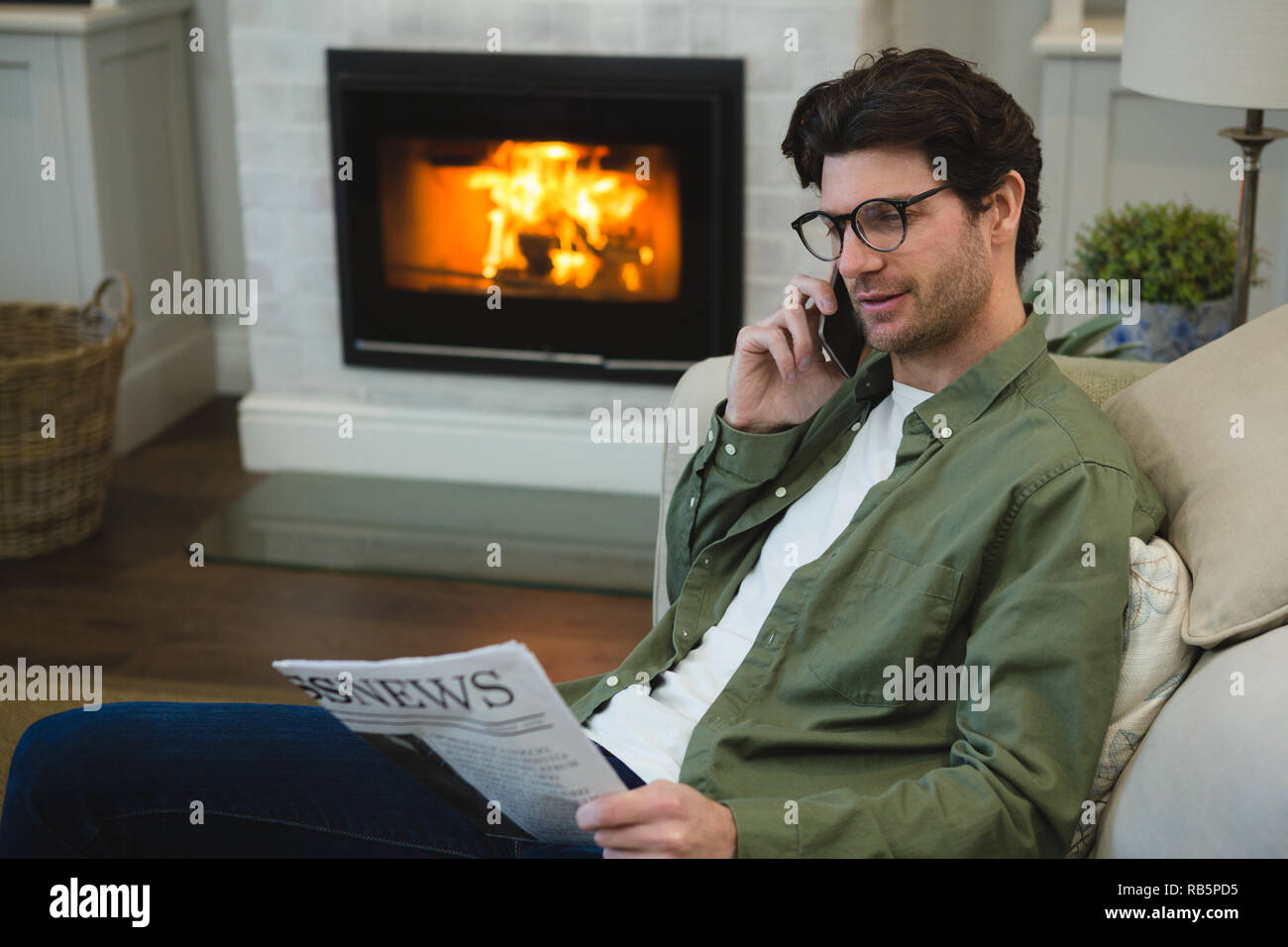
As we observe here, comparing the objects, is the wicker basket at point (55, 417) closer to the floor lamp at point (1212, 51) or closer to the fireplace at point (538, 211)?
the fireplace at point (538, 211)

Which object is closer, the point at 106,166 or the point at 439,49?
the point at 439,49

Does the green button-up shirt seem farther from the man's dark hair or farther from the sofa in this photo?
the man's dark hair

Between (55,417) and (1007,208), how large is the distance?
2178mm

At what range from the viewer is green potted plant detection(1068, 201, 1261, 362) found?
2.24 metres

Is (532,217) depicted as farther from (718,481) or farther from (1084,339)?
(718,481)

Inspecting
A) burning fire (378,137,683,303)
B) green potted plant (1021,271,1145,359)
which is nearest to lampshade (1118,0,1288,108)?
green potted plant (1021,271,1145,359)

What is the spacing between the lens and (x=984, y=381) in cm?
133

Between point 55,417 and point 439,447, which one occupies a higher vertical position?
point 55,417

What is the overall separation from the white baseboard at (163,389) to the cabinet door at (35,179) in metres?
0.27

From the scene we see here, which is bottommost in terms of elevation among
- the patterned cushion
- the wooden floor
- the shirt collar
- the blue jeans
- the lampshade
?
the wooden floor

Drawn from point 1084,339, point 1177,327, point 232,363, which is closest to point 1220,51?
point 1084,339

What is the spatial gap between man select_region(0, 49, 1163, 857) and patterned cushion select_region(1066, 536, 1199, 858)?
1.8 inches

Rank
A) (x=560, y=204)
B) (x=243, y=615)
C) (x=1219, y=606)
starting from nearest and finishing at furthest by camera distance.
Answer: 1. (x=1219, y=606)
2. (x=243, y=615)
3. (x=560, y=204)

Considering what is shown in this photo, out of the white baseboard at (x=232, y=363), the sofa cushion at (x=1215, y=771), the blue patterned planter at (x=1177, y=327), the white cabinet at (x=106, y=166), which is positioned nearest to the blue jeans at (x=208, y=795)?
the sofa cushion at (x=1215, y=771)
